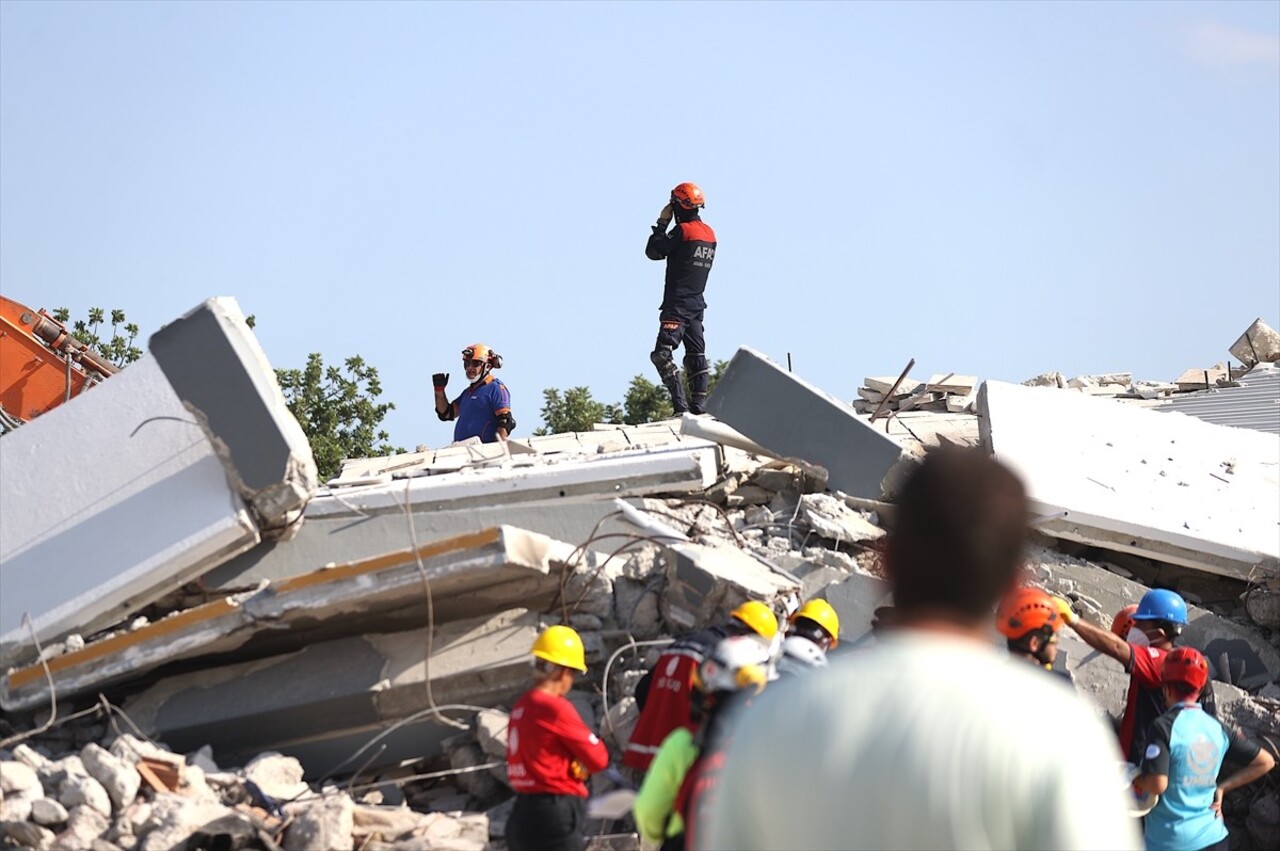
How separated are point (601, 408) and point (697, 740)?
1573 cm

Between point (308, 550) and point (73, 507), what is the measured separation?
1255 mm

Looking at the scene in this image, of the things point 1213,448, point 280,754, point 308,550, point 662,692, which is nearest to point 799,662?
point 662,692

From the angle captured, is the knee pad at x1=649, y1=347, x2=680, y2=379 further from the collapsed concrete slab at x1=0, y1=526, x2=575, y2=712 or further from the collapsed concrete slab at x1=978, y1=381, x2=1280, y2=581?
the collapsed concrete slab at x1=0, y1=526, x2=575, y2=712

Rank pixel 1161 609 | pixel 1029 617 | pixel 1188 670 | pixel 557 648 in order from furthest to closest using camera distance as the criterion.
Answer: pixel 1161 609 < pixel 1188 670 < pixel 557 648 < pixel 1029 617

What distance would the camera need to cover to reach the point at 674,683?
6.43 m

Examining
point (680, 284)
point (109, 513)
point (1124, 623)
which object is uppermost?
point (680, 284)

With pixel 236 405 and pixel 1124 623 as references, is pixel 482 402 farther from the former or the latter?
pixel 1124 623

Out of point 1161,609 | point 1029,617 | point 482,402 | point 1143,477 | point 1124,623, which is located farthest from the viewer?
point 482,402

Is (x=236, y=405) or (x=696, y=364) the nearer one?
(x=236, y=405)

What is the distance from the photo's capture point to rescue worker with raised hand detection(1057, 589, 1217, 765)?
7152 mm

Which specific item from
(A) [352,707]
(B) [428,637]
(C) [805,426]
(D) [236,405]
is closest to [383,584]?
(B) [428,637]

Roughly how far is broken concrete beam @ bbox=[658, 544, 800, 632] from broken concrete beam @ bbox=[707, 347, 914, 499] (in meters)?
1.52

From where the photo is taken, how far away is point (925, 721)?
7.21 ft

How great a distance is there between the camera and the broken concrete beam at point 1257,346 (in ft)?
48.5
